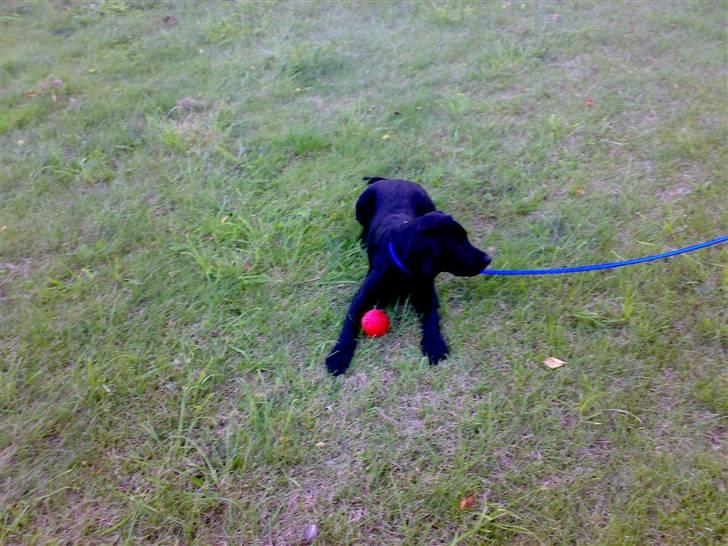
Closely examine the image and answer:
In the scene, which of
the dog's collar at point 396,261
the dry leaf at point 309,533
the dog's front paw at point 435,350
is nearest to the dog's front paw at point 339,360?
the dog's front paw at point 435,350

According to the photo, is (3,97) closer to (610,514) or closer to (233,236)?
(233,236)

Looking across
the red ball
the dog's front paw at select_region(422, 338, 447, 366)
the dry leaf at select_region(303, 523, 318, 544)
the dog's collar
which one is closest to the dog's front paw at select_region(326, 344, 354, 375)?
the red ball

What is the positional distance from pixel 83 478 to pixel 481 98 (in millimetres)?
3916

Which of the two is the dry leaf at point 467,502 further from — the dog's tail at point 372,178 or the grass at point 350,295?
the dog's tail at point 372,178

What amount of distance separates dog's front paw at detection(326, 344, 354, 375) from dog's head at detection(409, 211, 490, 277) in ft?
1.77

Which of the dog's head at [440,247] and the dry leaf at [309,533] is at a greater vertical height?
the dog's head at [440,247]

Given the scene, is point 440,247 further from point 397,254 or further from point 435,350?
point 435,350

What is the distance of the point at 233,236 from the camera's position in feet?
11.9

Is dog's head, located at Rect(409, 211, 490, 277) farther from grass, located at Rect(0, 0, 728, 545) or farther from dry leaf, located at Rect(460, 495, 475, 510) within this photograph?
dry leaf, located at Rect(460, 495, 475, 510)

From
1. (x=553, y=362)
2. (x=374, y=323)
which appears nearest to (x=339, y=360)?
(x=374, y=323)

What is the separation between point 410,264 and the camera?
2830 mm

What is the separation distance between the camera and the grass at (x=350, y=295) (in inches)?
93.4

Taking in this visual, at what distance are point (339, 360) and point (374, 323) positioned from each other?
257mm

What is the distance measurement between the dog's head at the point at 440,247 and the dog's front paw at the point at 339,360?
54 centimetres
